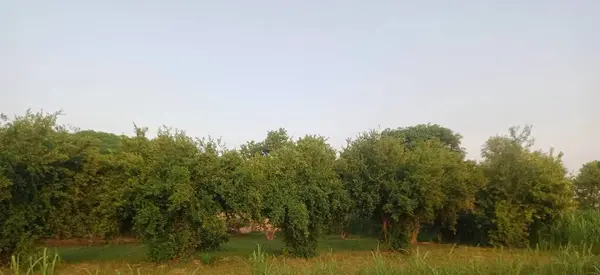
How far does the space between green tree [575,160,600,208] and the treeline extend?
1261 centimetres

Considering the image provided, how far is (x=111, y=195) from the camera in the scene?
19.3 metres

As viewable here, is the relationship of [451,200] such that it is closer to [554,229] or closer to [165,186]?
[554,229]

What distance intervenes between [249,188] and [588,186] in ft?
99.6

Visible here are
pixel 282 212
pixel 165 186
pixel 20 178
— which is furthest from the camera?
pixel 282 212

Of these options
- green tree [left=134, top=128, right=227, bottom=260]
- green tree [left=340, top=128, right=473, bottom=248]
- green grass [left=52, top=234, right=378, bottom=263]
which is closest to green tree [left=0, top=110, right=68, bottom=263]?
green grass [left=52, top=234, right=378, bottom=263]

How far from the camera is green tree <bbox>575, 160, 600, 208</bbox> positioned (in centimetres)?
3603

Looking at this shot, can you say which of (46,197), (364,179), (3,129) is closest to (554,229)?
(364,179)

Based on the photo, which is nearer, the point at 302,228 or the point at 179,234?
the point at 179,234

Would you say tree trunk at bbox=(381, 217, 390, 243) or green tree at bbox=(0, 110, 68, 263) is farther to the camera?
tree trunk at bbox=(381, 217, 390, 243)

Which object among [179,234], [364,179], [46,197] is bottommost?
[179,234]

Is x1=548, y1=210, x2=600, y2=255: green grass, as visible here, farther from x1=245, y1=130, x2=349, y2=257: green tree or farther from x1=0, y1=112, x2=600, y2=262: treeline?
x1=245, y1=130, x2=349, y2=257: green tree

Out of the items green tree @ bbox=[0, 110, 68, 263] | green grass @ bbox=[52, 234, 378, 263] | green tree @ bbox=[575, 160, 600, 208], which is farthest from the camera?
green tree @ bbox=[575, 160, 600, 208]

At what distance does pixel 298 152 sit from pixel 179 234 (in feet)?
22.4

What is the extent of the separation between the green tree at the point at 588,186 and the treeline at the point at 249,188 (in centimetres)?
1261
